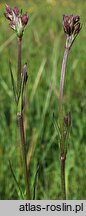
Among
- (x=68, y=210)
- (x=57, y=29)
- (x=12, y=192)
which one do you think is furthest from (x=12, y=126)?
(x=57, y=29)

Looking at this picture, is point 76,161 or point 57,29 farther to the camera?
point 57,29

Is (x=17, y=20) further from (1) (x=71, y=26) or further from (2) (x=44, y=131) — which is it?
(2) (x=44, y=131)

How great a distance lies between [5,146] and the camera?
0.96 metres

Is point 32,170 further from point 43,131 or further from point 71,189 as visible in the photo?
point 43,131

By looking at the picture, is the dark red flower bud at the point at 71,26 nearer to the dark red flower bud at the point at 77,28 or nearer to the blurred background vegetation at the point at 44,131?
the dark red flower bud at the point at 77,28

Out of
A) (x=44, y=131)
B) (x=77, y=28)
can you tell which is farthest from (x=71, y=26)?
(x=44, y=131)

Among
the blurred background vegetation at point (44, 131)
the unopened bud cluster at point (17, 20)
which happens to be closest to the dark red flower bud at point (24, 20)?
the unopened bud cluster at point (17, 20)

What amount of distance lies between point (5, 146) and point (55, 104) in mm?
310

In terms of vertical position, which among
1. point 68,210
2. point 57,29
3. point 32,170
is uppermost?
point 68,210

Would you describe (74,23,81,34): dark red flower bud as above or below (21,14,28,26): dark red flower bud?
below

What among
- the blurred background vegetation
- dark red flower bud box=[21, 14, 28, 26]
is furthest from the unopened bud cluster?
the blurred background vegetation

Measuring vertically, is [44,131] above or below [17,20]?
below

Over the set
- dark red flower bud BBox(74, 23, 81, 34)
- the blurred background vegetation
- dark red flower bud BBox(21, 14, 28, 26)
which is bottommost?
the blurred background vegetation

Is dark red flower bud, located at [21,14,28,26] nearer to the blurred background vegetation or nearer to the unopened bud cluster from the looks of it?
the unopened bud cluster
